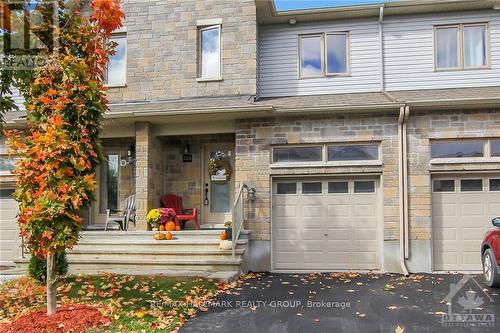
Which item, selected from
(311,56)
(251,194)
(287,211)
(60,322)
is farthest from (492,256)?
(60,322)

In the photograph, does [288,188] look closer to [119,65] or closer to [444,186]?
[444,186]

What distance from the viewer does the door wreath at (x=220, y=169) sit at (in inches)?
447

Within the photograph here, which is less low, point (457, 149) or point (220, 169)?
point (457, 149)

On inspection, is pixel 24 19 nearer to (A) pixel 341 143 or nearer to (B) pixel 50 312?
(B) pixel 50 312

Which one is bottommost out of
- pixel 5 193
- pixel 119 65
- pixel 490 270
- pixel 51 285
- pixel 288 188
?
pixel 490 270

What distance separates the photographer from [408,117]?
31.4 ft

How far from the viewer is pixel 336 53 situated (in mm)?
11477

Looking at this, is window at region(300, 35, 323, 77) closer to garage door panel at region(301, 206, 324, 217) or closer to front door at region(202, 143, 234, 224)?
front door at region(202, 143, 234, 224)

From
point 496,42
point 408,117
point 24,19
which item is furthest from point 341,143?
point 24,19

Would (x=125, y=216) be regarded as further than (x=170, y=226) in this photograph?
Yes

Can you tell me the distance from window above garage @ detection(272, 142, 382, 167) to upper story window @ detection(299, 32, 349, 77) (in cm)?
237

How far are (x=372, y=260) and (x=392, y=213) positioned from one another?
3.74 feet

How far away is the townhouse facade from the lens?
955cm

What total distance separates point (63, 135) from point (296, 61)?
732cm
